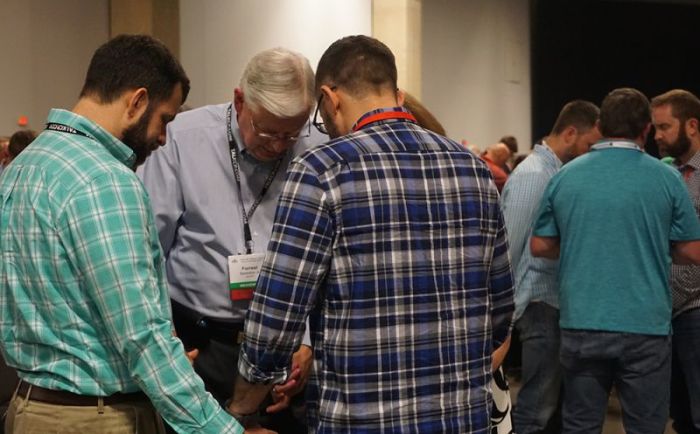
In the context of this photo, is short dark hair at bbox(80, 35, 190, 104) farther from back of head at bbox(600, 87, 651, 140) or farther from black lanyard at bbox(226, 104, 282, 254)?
back of head at bbox(600, 87, 651, 140)

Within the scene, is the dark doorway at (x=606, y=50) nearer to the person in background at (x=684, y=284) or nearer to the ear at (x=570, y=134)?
the ear at (x=570, y=134)

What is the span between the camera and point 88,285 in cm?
166

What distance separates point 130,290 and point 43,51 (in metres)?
6.45

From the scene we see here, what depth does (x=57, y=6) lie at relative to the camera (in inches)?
303

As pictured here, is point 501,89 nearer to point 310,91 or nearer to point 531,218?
point 531,218

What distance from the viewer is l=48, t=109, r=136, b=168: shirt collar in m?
1.75

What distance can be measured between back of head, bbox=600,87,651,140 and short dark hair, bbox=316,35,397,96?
174 cm

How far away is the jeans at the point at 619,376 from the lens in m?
3.36

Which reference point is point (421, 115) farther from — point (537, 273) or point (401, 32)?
point (401, 32)

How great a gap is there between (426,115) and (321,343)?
997mm

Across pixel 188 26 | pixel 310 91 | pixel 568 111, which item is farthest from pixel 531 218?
pixel 188 26

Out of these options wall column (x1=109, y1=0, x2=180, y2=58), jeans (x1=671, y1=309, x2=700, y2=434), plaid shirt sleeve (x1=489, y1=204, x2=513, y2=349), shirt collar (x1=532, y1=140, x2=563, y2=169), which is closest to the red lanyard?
plaid shirt sleeve (x1=489, y1=204, x2=513, y2=349)

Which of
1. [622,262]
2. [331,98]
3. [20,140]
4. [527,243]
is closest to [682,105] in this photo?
[527,243]

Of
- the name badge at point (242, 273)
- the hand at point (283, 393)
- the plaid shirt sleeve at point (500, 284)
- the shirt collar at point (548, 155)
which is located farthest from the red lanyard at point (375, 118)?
the shirt collar at point (548, 155)
